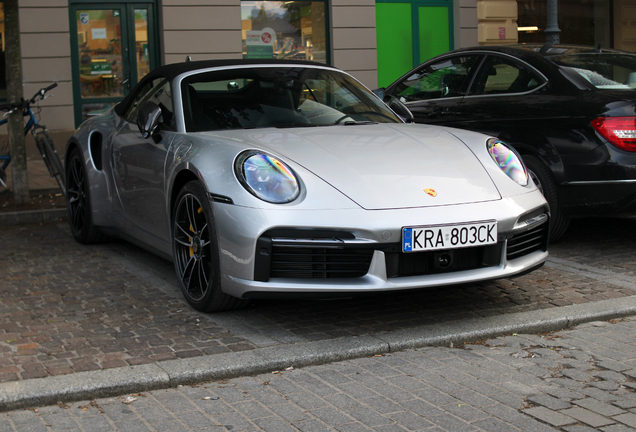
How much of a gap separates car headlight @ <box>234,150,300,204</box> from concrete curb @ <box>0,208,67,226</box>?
13.3 ft

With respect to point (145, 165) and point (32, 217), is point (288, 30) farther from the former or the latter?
point (145, 165)

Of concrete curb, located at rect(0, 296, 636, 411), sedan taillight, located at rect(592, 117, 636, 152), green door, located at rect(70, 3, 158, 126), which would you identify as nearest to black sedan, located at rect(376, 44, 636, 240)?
sedan taillight, located at rect(592, 117, 636, 152)

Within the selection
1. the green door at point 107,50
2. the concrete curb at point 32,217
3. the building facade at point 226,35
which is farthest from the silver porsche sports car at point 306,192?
the green door at point 107,50

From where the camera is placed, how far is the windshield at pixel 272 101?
15.3 ft

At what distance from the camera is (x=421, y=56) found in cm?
1520

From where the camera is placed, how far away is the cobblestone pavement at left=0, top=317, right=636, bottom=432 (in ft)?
9.37

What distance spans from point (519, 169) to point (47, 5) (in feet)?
33.4

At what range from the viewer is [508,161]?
4375mm

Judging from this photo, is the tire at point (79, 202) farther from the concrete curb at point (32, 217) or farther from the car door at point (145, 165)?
the concrete curb at point (32, 217)

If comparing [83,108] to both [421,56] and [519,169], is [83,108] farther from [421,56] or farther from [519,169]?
[519,169]

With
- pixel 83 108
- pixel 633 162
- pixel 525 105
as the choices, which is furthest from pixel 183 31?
pixel 633 162

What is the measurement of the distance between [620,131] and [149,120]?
312 centimetres

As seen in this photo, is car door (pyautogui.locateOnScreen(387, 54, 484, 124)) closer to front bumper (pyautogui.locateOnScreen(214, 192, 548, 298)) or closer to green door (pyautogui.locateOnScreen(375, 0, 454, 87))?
front bumper (pyautogui.locateOnScreen(214, 192, 548, 298))

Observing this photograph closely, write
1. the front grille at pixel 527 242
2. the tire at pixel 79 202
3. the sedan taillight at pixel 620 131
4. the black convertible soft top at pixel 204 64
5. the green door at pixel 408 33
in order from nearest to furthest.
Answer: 1. the front grille at pixel 527 242
2. the black convertible soft top at pixel 204 64
3. the sedan taillight at pixel 620 131
4. the tire at pixel 79 202
5. the green door at pixel 408 33
